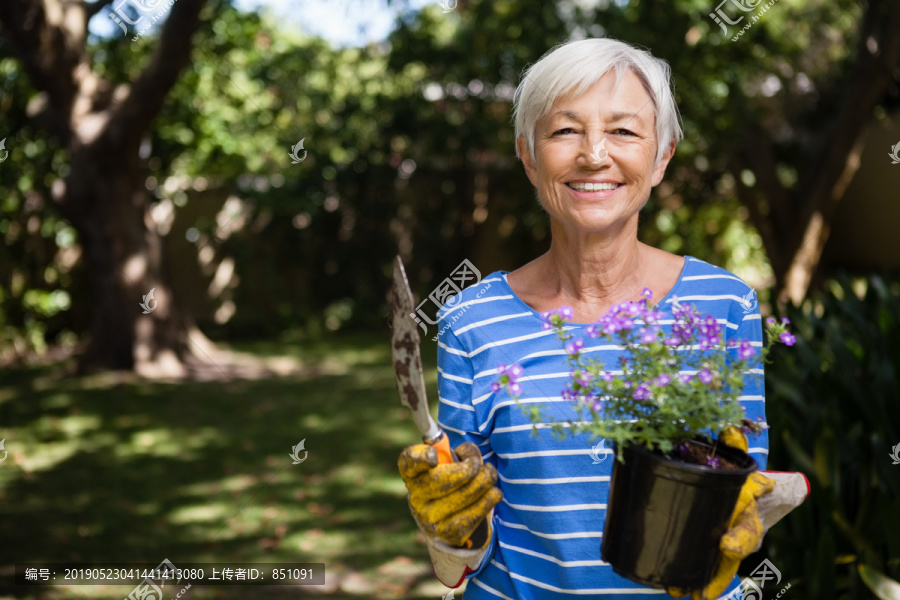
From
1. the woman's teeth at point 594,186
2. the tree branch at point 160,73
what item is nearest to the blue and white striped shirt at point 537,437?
the woman's teeth at point 594,186

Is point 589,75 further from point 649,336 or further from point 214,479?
point 214,479

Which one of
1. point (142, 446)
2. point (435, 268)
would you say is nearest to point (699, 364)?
point (142, 446)

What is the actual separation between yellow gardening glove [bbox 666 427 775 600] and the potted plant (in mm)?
15

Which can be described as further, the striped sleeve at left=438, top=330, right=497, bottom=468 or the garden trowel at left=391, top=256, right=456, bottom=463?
the striped sleeve at left=438, top=330, right=497, bottom=468

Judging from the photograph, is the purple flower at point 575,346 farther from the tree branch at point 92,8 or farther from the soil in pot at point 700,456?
the tree branch at point 92,8

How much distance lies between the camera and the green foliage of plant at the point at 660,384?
4.01 ft

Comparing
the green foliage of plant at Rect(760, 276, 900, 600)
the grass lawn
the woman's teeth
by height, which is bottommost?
the grass lawn

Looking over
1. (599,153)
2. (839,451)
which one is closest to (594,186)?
(599,153)

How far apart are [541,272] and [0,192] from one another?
9968 millimetres

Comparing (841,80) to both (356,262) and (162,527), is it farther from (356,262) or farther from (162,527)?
(162,527)

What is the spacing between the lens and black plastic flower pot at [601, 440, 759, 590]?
1188 millimetres

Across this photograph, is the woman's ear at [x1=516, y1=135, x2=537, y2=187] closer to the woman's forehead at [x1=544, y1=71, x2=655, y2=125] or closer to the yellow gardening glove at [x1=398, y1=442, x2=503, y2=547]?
the woman's forehead at [x1=544, y1=71, x2=655, y2=125]

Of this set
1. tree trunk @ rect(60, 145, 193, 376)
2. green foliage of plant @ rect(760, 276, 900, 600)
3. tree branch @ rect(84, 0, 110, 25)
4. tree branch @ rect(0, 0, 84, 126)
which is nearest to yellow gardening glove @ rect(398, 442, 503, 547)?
green foliage of plant @ rect(760, 276, 900, 600)

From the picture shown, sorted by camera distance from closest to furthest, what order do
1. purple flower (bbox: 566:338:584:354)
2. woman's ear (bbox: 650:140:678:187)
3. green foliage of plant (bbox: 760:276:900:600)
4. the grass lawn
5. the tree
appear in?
1. purple flower (bbox: 566:338:584:354)
2. woman's ear (bbox: 650:140:678:187)
3. green foliage of plant (bbox: 760:276:900:600)
4. the grass lawn
5. the tree
